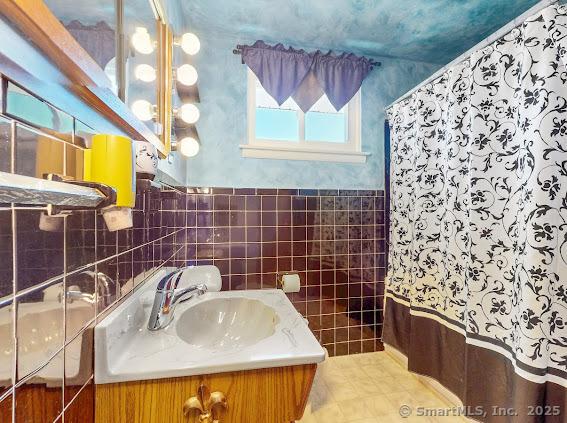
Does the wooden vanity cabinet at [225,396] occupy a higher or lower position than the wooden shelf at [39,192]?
lower

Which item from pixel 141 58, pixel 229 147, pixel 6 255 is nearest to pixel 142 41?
pixel 141 58

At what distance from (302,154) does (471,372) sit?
62.2 inches

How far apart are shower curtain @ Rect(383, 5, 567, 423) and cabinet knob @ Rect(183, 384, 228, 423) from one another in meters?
1.13

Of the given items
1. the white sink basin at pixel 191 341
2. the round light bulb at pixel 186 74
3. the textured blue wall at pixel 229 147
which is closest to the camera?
the white sink basin at pixel 191 341

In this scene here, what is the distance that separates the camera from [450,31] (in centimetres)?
181

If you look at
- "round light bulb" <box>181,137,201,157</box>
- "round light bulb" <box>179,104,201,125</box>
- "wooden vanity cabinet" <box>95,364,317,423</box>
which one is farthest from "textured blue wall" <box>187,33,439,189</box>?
"wooden vanity cabinet" <box>95,364,317,423</box>

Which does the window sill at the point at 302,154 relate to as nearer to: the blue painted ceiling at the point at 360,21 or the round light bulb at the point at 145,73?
the blue painted ceiling at the point at 360,21

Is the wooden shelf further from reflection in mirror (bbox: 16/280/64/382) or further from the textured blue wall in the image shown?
the textured blue wall

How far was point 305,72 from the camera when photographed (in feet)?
6.35

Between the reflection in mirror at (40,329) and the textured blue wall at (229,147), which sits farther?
the textured blue wall at (229,147)

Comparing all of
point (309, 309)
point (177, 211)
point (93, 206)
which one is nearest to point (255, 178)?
point (177, 211)

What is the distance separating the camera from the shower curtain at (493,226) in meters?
0.98

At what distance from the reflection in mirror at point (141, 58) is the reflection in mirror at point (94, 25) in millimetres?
80

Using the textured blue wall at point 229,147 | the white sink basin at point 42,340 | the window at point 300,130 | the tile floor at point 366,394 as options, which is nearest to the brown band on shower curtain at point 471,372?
the tile floor at point 366,394
